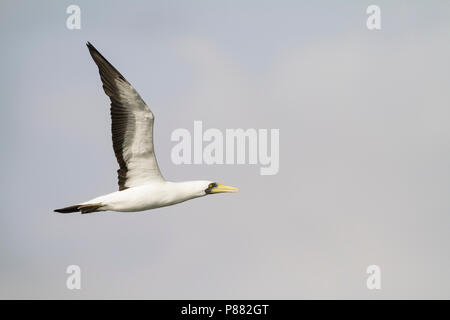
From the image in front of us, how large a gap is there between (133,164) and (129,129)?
124cm

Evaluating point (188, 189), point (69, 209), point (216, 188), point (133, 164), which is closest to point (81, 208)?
point (69, 209)

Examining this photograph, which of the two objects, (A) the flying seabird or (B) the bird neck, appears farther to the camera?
(B) the bird neck

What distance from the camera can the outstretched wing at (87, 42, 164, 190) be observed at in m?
27.2

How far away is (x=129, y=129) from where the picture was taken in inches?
1091

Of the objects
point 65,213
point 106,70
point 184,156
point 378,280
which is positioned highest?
point 106,70

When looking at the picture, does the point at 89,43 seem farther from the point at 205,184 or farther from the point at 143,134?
the point at 205,184

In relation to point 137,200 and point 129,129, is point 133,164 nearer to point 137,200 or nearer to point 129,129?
point 129,129

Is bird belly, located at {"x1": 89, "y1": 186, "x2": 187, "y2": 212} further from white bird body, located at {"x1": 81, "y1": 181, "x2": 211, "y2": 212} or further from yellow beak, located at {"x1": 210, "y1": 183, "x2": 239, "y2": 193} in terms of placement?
yellow beak, located at {"x1": 210, "y1": 183, "x2": 239, "y2": 193}

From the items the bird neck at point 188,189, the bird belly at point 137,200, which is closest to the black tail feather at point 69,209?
the bird belly at point 137,200

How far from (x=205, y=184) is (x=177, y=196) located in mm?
1074

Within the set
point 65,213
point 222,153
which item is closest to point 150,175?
point 65,213

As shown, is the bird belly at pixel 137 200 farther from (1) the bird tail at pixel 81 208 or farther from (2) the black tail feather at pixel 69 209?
(2) the black tail feather at pixel 69 209

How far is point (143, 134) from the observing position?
27750 mm

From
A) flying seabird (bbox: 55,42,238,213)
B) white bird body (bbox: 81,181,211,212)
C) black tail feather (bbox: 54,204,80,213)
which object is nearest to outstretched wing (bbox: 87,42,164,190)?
flying seabird (bbox: 55,42,238,213)
